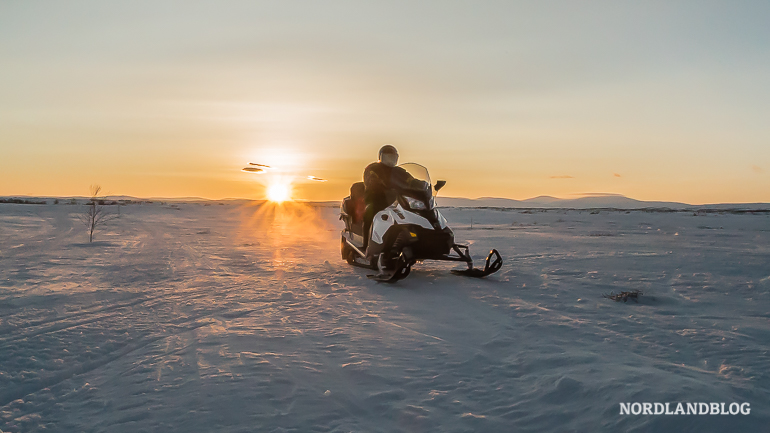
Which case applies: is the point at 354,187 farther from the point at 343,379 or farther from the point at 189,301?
the point at 343,379

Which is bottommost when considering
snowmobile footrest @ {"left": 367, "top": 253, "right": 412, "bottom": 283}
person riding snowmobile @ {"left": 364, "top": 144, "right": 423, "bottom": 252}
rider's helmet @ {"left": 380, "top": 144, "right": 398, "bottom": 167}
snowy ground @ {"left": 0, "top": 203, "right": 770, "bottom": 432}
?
snowy ground @ {"left": 0, "top": 203, "right": 770, "bottom": 432}

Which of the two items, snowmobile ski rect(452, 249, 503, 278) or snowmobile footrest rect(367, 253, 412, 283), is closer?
snowmobile footrest rect(367, 253, 412, 283)

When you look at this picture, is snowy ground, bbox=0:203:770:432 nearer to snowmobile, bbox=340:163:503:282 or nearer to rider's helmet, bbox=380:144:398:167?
snowmobile, bbox=340:163:503:282

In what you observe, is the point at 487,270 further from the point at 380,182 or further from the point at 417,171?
the point at 380,182

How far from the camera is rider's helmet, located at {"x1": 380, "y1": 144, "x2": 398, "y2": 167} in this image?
8.54m

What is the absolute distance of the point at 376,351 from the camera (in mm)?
3889

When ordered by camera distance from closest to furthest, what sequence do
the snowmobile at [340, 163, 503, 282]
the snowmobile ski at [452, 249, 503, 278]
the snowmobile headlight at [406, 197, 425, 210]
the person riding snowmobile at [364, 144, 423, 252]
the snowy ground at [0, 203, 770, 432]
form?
the snowy ground at [0, 203, 770, 432]
the snowmobile at [340, 163, 503, 282]
the snowmobile headlight at [406, 197, 425, 210]
the snowmobile ski at [452, 249, 503, 278]
the person riding snowmobile at [364, 144, 423, 252]

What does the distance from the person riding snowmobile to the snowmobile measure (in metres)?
0.15

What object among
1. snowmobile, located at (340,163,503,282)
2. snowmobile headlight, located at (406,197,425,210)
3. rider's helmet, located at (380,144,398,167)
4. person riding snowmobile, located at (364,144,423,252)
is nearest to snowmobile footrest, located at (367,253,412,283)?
snowmobile, located at (340,163,503,282)

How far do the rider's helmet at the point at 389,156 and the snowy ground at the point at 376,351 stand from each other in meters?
2.20

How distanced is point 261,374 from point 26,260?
875cm

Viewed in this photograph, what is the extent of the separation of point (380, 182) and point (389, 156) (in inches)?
21.4

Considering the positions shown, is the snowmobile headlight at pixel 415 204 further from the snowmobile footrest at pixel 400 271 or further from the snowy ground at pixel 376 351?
the snowy ground at pixel 376 351

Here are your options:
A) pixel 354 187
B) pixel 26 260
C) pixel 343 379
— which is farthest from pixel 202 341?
pixel 26 260
